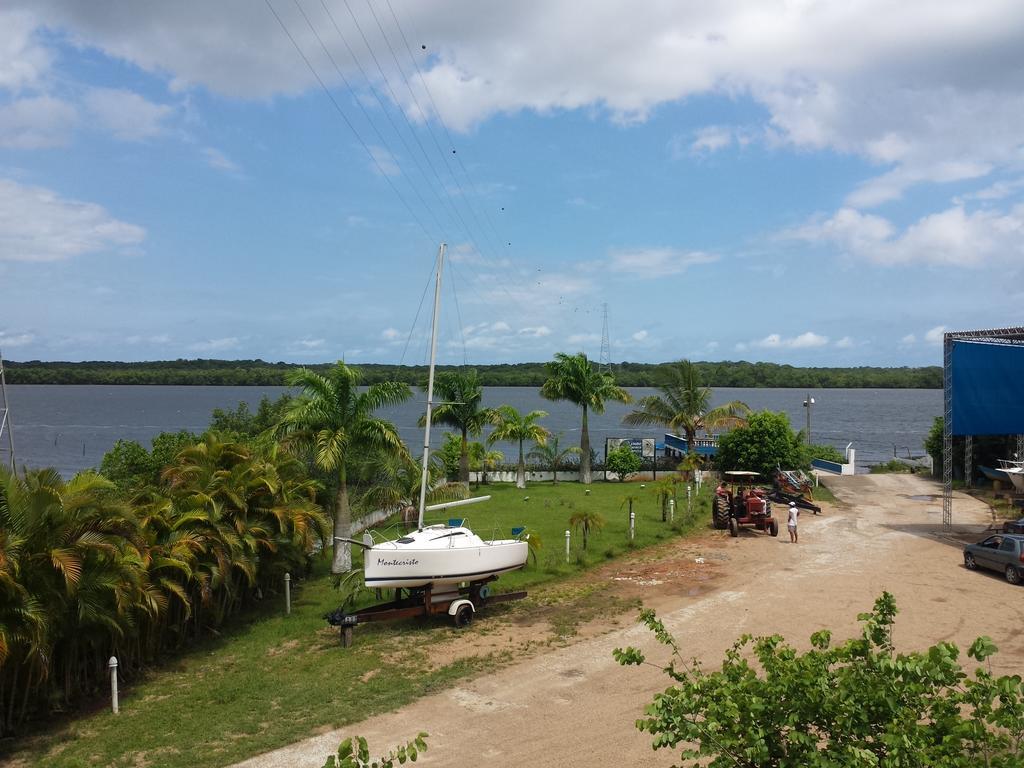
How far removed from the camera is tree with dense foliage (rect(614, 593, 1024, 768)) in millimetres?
4203

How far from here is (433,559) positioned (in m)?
15.5

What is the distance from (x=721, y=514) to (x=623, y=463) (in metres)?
16.1

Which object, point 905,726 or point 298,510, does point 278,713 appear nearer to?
point 298,510

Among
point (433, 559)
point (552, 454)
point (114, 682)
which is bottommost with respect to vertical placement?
point (114, 682)

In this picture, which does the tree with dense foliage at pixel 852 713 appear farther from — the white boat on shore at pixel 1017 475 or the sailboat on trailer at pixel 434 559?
the white boat on shore at pixel 1017 475

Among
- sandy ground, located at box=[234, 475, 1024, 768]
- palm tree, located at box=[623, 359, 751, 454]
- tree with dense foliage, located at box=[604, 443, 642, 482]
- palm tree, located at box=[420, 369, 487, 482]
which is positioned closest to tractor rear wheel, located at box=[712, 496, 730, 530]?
sandy ground, located at box=[234, 475, 1024, 768]

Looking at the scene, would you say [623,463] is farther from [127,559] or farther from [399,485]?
[127,559]

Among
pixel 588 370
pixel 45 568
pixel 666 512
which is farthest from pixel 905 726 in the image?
pixel 588 370

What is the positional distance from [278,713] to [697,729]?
880cm

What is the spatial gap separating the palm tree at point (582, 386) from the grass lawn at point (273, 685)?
20.4 m

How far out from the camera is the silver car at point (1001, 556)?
18422 millimetres

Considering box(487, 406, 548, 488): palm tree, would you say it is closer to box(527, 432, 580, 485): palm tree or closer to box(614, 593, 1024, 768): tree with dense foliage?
box(527, 432, 580, 485): palm tree

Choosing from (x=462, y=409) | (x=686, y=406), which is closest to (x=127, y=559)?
(x=462, y=409)

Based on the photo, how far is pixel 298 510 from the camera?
1689cm
